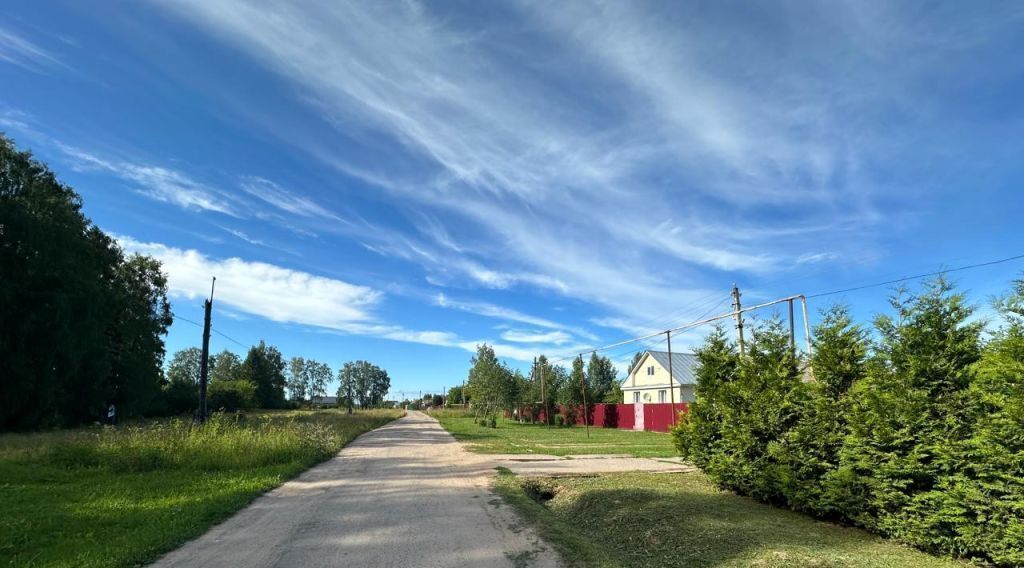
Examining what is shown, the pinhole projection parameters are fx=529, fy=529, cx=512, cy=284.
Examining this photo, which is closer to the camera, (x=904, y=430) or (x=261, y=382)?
(x=904, y=430)

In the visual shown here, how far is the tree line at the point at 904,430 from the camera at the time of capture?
4695 millimetres

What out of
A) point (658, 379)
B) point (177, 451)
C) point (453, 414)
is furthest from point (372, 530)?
point (453, 414)

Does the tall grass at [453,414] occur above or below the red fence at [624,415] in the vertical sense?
below

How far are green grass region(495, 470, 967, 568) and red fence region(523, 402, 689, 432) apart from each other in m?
21.7

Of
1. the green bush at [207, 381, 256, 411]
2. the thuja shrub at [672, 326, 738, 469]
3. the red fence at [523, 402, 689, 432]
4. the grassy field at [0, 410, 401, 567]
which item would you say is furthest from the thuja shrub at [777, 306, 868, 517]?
the green bush at [207, 381, 256, 411]


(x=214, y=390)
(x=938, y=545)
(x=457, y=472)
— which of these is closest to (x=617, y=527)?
(x=938, y=545)

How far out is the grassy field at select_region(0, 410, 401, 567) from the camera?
19.5 ft

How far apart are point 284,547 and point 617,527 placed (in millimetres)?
4048

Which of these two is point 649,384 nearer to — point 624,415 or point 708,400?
point 624,415

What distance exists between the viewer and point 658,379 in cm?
4372

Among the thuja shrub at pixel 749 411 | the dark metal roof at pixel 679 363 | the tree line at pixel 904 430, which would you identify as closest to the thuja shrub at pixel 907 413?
the tree line at pixel 904 430

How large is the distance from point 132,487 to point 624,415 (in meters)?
34.5

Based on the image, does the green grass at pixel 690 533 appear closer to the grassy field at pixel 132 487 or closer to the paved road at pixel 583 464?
the paved road at pixel 583 464

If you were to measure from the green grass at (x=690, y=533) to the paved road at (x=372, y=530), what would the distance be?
0.53 meters
